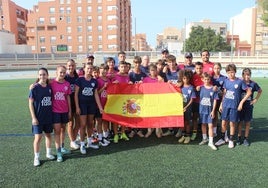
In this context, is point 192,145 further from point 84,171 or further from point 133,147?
point 84,171

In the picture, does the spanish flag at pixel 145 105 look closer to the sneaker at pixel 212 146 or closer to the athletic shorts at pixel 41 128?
the sneaker at pixel 212 146

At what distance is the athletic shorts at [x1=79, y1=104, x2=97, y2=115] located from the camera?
5621mm

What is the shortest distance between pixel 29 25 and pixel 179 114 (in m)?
73.8

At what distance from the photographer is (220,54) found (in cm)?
3912

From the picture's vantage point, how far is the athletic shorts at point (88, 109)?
18.4ft

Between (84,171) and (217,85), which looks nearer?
(84,171)

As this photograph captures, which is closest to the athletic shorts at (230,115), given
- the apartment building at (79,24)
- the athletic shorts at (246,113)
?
the athletic shorts at (246,113)

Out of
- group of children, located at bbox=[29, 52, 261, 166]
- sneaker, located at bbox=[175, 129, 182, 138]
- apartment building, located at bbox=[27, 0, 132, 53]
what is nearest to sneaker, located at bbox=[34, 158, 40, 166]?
group of children, located at bbox=[29, 52, 261, 166]

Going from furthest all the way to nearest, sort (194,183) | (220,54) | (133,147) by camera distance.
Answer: (220,54), (133,147), (194,183)

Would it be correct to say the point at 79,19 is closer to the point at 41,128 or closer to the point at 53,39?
the point at 53,39

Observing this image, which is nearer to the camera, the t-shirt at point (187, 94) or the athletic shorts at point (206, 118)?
the athletic shorts at point (206, 118)

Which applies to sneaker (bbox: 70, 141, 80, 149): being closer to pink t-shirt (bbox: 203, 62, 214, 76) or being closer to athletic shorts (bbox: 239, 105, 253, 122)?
pink t-shirt (bbox: 203, 62, 214, 76)

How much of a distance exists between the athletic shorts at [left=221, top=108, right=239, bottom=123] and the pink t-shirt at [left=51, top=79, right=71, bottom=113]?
327cm

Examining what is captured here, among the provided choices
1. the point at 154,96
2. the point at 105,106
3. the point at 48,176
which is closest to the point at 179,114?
the point at 154,96
